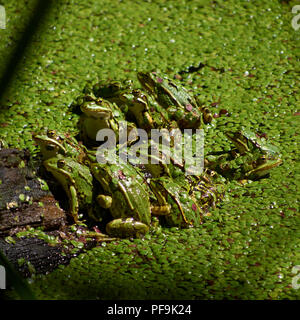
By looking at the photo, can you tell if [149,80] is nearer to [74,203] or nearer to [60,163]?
[60,163]

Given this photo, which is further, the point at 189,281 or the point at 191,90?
the point at 191,90

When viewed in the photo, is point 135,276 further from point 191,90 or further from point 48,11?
point 48,11

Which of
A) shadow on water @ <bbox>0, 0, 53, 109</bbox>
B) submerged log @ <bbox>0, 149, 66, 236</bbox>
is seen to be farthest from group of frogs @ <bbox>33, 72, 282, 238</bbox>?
shadow on water @ <bbox>0, 0, 53, 109</bbox>

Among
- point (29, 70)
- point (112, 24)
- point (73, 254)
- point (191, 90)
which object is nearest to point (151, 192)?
point (73, 254)

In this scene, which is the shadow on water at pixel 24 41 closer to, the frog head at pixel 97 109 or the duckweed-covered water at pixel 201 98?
the duckweed-covered water at pixel 201 98

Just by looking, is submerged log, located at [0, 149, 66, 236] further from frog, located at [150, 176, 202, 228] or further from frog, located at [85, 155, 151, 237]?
frog, located at [150, 176, 202, 228]

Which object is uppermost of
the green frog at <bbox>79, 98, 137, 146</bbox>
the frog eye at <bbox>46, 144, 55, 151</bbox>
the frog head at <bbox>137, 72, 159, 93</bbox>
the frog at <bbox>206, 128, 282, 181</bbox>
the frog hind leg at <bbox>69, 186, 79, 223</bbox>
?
the frog head at <bbox>137, 72, 159, 93</bbox>

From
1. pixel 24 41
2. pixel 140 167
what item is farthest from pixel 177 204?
pixel 24 41
